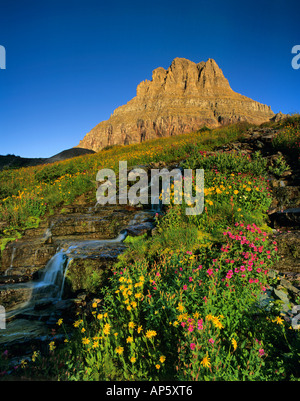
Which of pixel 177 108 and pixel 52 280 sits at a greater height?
pixel 177 108

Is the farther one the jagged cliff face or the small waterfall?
the jagged cliff face

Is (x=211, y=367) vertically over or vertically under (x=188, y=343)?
under

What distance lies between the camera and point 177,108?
319ft

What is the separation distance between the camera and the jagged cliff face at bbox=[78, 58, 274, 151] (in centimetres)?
9175

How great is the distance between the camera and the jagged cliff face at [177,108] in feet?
301

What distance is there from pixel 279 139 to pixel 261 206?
6.00 metres

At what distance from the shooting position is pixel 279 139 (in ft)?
31.1

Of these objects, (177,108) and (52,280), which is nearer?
(52,280)

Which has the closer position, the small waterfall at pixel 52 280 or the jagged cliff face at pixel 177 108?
the small waterfall at pixel 52 280

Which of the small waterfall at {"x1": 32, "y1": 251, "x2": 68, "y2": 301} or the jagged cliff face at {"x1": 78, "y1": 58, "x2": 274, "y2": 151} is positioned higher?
the jagged cliff face at {"x1": 78, "y1": 58, "x2": 274, "y2": 151}

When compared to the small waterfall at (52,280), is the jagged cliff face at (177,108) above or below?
above

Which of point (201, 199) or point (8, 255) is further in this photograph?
point (8, 255)
